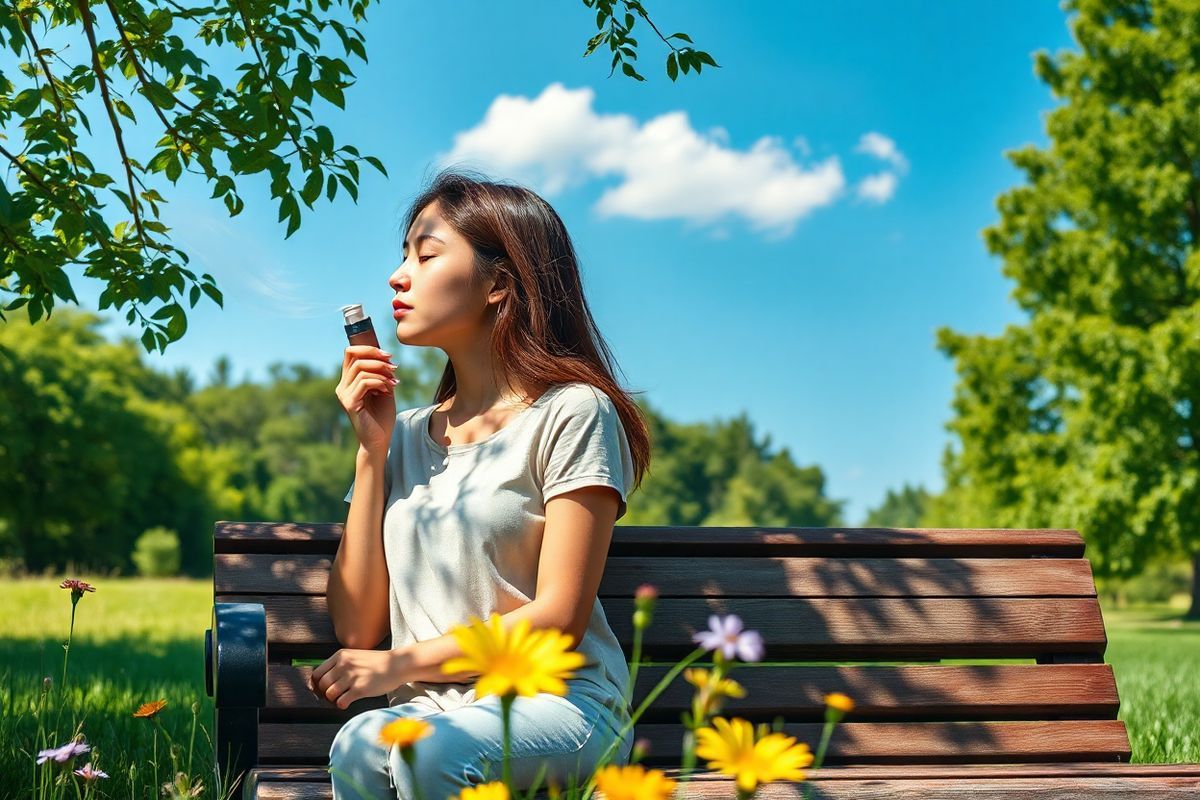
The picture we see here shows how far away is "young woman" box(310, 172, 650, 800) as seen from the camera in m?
2.27

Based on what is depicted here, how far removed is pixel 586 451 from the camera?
2.41m

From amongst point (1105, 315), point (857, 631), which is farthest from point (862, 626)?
point (1105, 315)

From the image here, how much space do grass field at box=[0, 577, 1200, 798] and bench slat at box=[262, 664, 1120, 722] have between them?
1.01 meters

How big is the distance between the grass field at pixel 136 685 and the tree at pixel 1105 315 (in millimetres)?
2277

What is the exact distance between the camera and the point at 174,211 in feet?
11.9

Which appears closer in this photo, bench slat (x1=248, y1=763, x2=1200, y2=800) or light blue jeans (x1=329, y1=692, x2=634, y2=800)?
light blue jeans (x1=329, y1=692, x2=634, y2=800)

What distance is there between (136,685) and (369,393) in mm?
4259

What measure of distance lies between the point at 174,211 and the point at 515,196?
144 centimetres

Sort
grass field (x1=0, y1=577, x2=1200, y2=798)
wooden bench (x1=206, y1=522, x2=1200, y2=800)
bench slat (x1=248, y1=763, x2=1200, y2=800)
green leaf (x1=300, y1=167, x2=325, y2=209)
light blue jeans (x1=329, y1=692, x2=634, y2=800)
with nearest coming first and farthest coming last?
light blue jeans (x1=329, y1=692, x2=634, y2=800), bench slat (x1=248, y1=763, x2=1200, y2=800), wooden bench (x1=206, y1=522, x2=1200, y2=800), grass field (x1=0, y1=577, x2=1200, y2=798), green leaf (x1=300, y1=167, x2=325, y2=209)

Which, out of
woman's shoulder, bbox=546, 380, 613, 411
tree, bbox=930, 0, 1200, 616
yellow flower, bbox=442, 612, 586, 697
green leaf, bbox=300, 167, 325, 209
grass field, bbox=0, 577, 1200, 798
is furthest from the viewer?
tree, bbox=930, 0, 1200, 616

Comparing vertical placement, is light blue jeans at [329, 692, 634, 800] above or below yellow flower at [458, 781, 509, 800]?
above

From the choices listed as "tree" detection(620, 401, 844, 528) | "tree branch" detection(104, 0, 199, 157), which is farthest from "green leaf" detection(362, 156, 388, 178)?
"tree" detection(620, 401, 844, 528)

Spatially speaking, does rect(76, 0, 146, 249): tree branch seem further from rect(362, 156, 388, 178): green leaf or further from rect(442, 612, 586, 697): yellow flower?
rect(442, 612, 586, 697): yellow flower

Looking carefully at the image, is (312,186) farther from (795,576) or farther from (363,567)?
(795,576)
